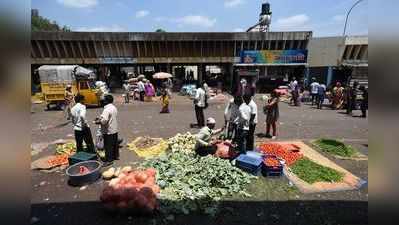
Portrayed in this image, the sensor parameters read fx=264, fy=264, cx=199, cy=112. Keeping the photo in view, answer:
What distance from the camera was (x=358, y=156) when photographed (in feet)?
26.1

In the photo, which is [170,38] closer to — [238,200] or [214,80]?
[214,80]

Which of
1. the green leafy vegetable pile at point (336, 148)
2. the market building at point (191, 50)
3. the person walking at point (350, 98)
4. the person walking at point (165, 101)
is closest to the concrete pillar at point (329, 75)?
the market building at point (191, 50)

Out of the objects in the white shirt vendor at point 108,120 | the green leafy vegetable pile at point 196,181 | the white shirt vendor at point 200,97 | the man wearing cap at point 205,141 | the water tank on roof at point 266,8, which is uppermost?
the water tank on roof at point 266,8

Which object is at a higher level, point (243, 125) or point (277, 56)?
point (277, 56)

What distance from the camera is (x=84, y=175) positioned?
19.4 ft

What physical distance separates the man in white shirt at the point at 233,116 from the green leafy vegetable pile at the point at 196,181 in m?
1.49

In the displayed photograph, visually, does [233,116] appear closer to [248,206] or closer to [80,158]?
[248,206]

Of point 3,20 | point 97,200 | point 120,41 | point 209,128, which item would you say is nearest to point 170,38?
point 120,41

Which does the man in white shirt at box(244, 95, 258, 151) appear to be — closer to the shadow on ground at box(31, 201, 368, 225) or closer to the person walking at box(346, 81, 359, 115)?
the shadow on ground at box(31, 201, 368, 225)

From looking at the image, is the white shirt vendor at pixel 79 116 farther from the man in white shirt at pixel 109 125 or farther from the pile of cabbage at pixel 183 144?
the pile of cabbage at pixel 183 144

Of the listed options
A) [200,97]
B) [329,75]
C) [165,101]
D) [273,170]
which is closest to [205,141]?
[273,170]

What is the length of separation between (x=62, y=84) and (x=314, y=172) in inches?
642

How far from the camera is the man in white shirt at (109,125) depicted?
680cm

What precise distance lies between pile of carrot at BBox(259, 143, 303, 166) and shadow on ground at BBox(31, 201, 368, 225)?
2.09m
